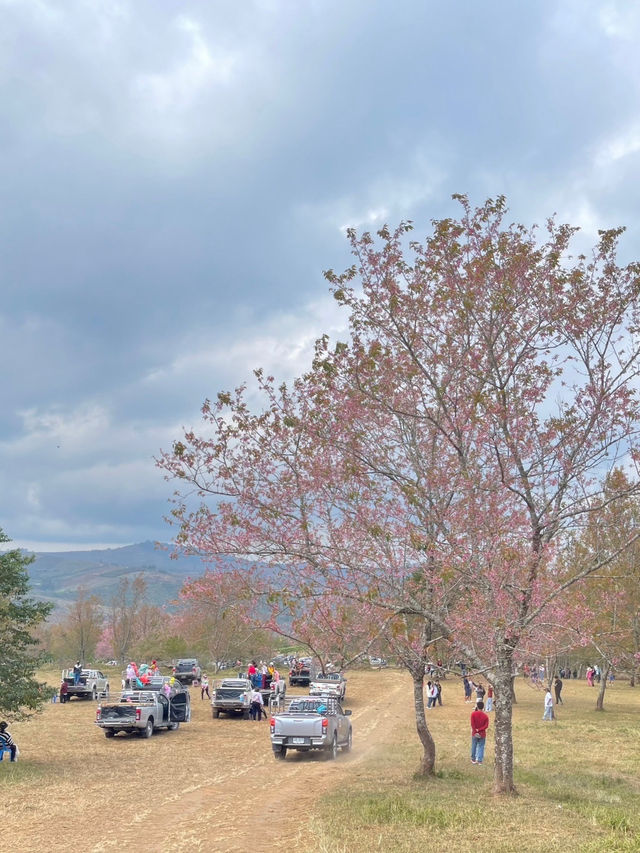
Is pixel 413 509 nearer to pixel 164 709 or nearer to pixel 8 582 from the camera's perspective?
pixel 8 582

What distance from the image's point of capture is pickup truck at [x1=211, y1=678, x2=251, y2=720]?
3438cm

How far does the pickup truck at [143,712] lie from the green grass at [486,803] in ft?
25.0

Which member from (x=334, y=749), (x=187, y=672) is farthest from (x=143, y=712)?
(x=187, y=672)

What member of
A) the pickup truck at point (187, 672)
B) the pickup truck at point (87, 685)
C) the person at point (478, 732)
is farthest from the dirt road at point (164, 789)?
the pickup truck at point (187, 672)

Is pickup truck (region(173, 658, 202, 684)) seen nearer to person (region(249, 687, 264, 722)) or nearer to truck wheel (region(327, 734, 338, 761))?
person (region(249, 687, 264, 722))

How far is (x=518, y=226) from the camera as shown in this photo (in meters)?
15.8

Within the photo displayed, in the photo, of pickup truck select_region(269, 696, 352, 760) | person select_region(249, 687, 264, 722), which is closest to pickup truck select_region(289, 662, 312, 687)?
person select_region(249, 687, 264, 722)

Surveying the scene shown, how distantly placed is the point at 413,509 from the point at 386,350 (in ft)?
11.3

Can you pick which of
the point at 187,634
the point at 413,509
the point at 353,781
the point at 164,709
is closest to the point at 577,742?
the point at 353,781

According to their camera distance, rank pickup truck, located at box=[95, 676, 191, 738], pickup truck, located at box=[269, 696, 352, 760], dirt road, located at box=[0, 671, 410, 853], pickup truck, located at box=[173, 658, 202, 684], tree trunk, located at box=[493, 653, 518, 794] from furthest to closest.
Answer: pickup truck, located at box=[173, 658, 202, 684], pickup truck, located at box=[95, 676, 191, 738], pickup truck, located at box=[269, 696, 352, 760], tree trunk, located at box=[493, 653, 518, 794], dirt road, located at box=[0, 671, 410, 853]

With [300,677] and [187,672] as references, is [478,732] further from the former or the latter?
[187,672]

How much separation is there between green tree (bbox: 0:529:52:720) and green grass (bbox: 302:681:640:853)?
879 cm

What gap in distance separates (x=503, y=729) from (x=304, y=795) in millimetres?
4682

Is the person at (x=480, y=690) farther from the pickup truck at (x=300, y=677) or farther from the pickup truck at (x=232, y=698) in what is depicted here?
the pickup truck at (x=300, y=677)
